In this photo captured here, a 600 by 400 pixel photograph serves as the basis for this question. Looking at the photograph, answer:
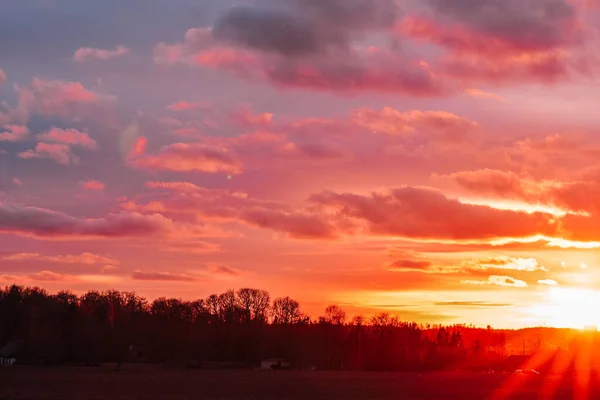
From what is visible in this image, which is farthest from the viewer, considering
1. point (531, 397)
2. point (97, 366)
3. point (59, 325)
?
point (59, 325)

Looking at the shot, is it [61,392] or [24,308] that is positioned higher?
[24,308]

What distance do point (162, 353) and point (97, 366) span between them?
3796cm

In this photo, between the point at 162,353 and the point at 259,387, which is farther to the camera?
the point at 162,353

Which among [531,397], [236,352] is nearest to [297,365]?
[236,352]

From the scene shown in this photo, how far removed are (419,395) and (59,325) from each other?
107109 millimetres

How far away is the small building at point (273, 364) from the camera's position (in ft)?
579

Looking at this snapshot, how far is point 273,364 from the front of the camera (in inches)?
7067

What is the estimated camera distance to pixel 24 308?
183 m

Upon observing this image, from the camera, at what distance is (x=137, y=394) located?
77500 mm

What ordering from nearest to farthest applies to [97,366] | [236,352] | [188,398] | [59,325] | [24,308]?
[188,398] → [97,366] → [59,325] → [24,308] → [236,352]

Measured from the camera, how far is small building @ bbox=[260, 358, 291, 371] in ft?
579

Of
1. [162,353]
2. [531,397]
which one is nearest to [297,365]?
[162,353]

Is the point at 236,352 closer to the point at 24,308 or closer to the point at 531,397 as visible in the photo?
the point at 24,308

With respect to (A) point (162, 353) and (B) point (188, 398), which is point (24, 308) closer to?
(A) point (162, 353)
